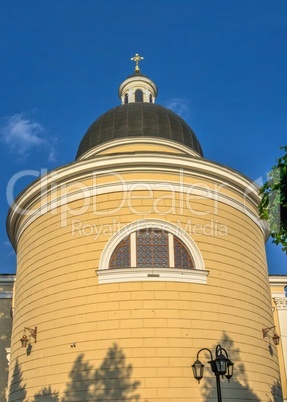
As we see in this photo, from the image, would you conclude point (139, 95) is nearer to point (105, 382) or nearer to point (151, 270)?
point (151, 270)

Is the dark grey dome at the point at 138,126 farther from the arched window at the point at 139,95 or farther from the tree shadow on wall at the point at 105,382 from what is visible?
the tree shadow on wall at the point at 105,382

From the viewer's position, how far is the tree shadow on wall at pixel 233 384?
1155cm

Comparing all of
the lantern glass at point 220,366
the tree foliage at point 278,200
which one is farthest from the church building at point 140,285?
the tree foliage at point 278,200

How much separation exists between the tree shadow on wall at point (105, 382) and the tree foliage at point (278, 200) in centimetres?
474

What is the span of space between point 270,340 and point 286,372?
6.30 m

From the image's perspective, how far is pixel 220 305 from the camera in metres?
12.6

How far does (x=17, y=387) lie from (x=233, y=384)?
19.0 feet

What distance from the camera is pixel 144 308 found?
12.0 m

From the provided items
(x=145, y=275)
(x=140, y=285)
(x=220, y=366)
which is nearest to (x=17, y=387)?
(x=140, y=285)

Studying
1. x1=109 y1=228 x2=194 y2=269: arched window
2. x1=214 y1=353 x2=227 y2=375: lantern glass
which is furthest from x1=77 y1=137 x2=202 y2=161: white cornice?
x1=214 y1=353 x2=227 y2=375: lantern glass

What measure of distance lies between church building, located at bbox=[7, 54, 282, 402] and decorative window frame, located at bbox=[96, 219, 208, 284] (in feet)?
0.09

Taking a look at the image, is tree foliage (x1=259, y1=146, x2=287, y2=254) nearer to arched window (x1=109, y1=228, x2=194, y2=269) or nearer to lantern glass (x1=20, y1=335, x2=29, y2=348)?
arched window (x1=109, y1=228, x2=194, y2=269)

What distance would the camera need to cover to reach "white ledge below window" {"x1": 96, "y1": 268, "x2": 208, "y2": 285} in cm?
1221

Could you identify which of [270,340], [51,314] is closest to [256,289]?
[270,340]
